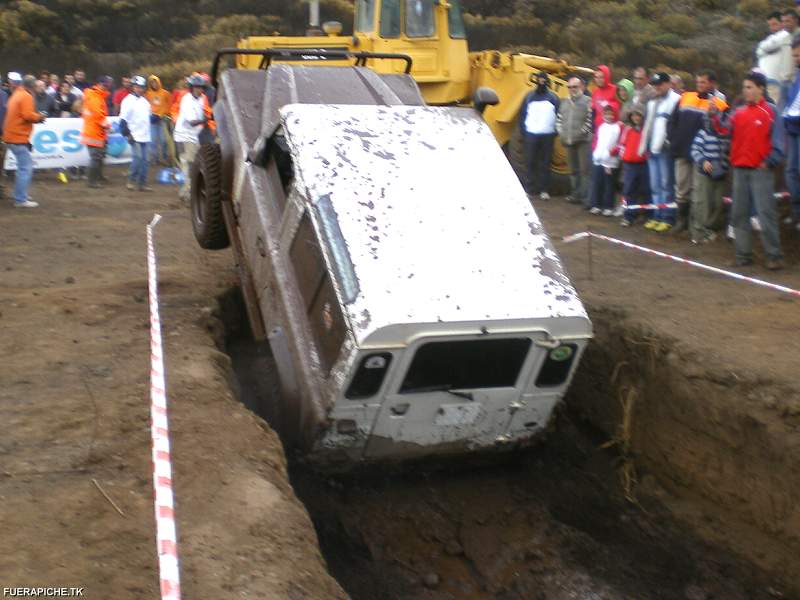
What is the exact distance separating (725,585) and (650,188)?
7688 mm

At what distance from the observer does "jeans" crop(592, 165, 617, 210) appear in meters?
14.6

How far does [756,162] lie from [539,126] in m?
5.77

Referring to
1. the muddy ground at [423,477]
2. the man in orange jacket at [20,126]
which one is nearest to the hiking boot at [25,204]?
the man in orange jacket at [20,126]

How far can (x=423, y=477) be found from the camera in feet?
26.2

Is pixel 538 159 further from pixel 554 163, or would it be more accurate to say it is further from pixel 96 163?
pixel 96 163

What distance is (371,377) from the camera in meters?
6.55

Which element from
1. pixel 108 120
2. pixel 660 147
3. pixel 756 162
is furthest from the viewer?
pixel 108 120

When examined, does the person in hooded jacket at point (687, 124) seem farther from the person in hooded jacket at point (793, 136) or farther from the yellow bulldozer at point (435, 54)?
the yellow bulldozer at point (435, 54)

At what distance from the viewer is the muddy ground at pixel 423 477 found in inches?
202

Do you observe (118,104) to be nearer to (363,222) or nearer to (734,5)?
(363,222)

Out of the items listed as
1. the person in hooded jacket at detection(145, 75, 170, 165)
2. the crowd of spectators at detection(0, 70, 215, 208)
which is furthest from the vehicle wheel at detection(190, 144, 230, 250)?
the person in hooded jacket at detection(145, 75, 170, 165)

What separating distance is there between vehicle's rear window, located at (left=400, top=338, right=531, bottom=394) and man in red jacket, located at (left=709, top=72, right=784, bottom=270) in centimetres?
485

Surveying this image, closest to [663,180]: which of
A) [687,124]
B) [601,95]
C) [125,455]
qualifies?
[687,124]

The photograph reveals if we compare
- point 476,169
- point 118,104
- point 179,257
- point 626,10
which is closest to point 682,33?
point 626,10
